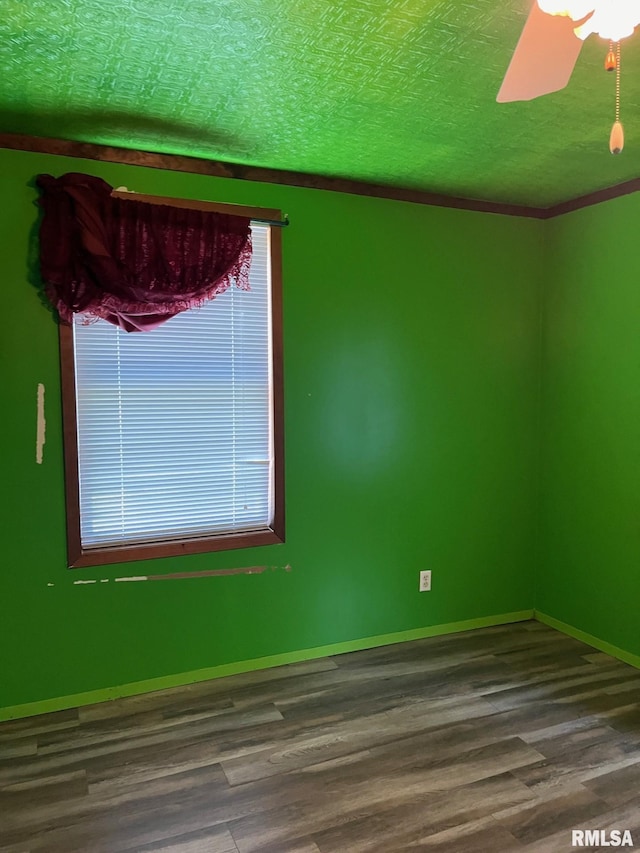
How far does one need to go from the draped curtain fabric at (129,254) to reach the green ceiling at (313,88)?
27 centimetres

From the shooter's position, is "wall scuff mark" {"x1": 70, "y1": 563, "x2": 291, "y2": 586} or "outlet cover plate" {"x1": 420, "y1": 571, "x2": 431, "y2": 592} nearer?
"wall scuff mark" {"x1": 70, "y1": 563, "x2": 291, "y2": 586}

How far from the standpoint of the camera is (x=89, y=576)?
2.61 meters

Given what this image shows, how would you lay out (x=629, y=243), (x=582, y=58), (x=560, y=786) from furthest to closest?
(x=629, y=243) → (x=560, y=786) → (x=582, y=58)

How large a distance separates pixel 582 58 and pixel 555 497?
2339 millimetres

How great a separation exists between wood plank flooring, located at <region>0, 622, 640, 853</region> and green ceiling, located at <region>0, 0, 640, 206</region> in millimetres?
2388

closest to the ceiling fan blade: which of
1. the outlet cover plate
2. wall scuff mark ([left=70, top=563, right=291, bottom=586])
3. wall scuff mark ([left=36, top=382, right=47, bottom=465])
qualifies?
wall scuff mark ([left=36, top=382, right=47, bottom=465])

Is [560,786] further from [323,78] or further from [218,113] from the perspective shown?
[218,113]

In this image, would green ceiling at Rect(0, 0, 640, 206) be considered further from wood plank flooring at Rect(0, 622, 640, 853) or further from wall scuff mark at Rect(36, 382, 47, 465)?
wood plank flooring at Rect(0, 622, 640, 853)

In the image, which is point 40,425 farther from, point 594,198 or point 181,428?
point 594,198

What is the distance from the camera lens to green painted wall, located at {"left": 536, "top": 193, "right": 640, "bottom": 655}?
9.81 ft

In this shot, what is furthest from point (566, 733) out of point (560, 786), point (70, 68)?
point (70, 68)

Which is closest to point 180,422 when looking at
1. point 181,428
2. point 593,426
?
point 181,428

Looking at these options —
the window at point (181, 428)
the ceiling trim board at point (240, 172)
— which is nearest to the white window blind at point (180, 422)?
the window at point (181, 428)

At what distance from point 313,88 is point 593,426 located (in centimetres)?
224
